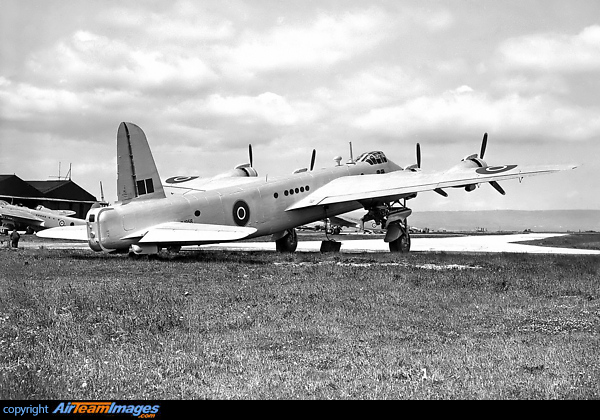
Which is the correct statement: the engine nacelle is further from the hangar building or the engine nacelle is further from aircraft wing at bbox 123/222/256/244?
the hangar building

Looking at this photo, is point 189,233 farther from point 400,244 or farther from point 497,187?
point 497,187

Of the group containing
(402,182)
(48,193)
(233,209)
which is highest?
(48,193)

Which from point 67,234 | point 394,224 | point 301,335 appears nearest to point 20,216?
point 67,234

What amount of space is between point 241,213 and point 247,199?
30.5 inches

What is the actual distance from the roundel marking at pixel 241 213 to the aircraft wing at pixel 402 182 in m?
3.12

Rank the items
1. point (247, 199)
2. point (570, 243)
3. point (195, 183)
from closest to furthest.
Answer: point (247, 199)
point (195, 183)
point (570, 243)

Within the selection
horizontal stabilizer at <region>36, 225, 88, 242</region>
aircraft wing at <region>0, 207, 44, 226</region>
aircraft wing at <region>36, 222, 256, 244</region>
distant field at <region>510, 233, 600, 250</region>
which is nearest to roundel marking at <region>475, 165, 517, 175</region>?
aircraft wing at <region>36, 222, 256, 244</region>

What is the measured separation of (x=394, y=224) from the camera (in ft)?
105

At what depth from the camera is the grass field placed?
6.93 metres

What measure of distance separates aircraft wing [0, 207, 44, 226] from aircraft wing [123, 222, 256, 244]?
128 feet

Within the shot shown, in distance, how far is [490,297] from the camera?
14125 mm

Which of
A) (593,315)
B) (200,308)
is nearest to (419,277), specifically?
(593,315)

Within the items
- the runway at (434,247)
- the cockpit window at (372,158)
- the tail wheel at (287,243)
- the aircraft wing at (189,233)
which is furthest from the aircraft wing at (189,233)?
the cockpit window at (372,158)

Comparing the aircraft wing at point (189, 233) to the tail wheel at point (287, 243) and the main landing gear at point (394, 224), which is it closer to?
the tail wheel at point (287, 243)
